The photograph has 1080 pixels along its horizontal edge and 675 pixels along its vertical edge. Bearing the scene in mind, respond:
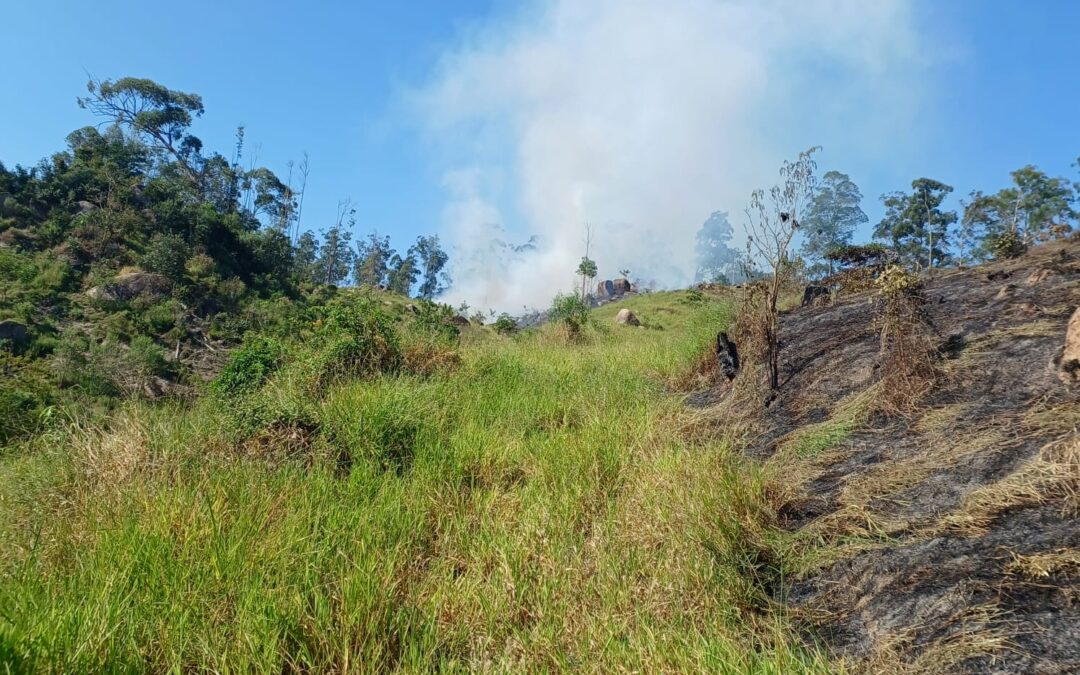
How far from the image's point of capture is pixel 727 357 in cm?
639

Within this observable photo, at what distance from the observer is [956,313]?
5.36m

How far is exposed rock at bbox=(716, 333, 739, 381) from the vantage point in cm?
634

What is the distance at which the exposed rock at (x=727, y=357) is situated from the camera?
6.34 meters

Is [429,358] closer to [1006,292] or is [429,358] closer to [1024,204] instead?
[1006,292]

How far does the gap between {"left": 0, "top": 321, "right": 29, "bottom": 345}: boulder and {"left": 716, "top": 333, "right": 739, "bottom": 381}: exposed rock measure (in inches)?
744

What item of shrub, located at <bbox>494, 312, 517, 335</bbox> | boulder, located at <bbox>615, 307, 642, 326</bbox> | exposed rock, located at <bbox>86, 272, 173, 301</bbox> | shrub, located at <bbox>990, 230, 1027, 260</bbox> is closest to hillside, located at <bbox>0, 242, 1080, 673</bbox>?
shrub, located at <bbox>990, 230, 1027, 260</bbox>

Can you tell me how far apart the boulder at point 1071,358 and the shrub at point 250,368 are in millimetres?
6596

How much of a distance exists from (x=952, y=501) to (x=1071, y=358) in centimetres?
155

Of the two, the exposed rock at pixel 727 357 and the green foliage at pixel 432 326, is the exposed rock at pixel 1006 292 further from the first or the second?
the green foliage at pixel 432 326

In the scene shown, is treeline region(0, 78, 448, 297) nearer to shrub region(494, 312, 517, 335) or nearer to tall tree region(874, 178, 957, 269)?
shrub region(494, 312, 517, 335)


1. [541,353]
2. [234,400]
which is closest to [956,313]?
[541,353]

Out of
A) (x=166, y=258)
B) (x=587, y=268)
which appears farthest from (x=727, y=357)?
(x=587, y=268)

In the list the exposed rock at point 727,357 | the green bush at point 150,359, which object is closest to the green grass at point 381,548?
the exposed rock at point 727,357

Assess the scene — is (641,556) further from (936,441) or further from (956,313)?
(956,313)
